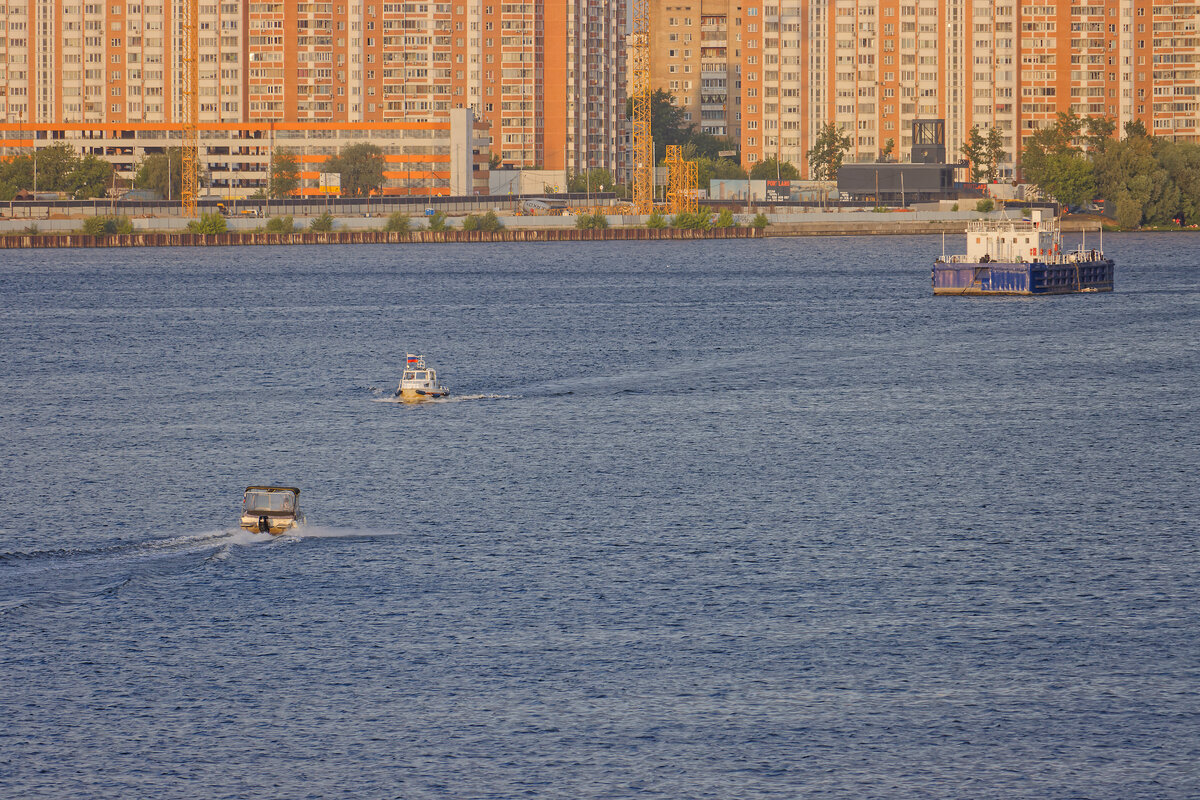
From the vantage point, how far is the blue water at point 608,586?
126ft

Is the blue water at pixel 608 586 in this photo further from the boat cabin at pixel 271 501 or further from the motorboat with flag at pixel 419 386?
the motorboat with flag at pixel 419 386

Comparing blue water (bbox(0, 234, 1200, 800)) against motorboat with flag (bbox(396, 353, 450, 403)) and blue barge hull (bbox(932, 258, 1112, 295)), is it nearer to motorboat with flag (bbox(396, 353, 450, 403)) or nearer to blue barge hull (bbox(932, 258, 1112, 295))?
motorboat with flag (bbox(396, 353, 450, 403))

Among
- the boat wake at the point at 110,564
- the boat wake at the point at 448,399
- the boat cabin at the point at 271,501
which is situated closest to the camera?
the boat wake at the point at 110,564

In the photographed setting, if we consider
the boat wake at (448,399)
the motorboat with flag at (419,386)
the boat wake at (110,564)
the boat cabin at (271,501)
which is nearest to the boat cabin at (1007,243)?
the boat wake at (448,399)

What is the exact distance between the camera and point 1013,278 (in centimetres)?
15612

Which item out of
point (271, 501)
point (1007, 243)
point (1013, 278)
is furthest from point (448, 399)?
point (1007, 243)

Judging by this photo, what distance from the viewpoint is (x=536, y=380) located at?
99.0 m

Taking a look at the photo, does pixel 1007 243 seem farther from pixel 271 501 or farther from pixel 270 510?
pixel 270 510

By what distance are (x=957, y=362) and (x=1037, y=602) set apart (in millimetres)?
59571

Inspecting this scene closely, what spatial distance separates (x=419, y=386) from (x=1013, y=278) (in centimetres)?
8081

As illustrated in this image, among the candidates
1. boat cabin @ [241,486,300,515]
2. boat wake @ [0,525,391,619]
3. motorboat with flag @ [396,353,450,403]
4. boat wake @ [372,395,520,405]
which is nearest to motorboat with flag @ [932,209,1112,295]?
boat wake @ [372,395,520,405]

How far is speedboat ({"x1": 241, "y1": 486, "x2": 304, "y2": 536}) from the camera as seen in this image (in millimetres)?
57688

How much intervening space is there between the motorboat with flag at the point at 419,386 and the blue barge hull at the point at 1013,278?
7696cm

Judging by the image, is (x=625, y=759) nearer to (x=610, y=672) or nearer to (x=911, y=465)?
(x=610, y=672)
